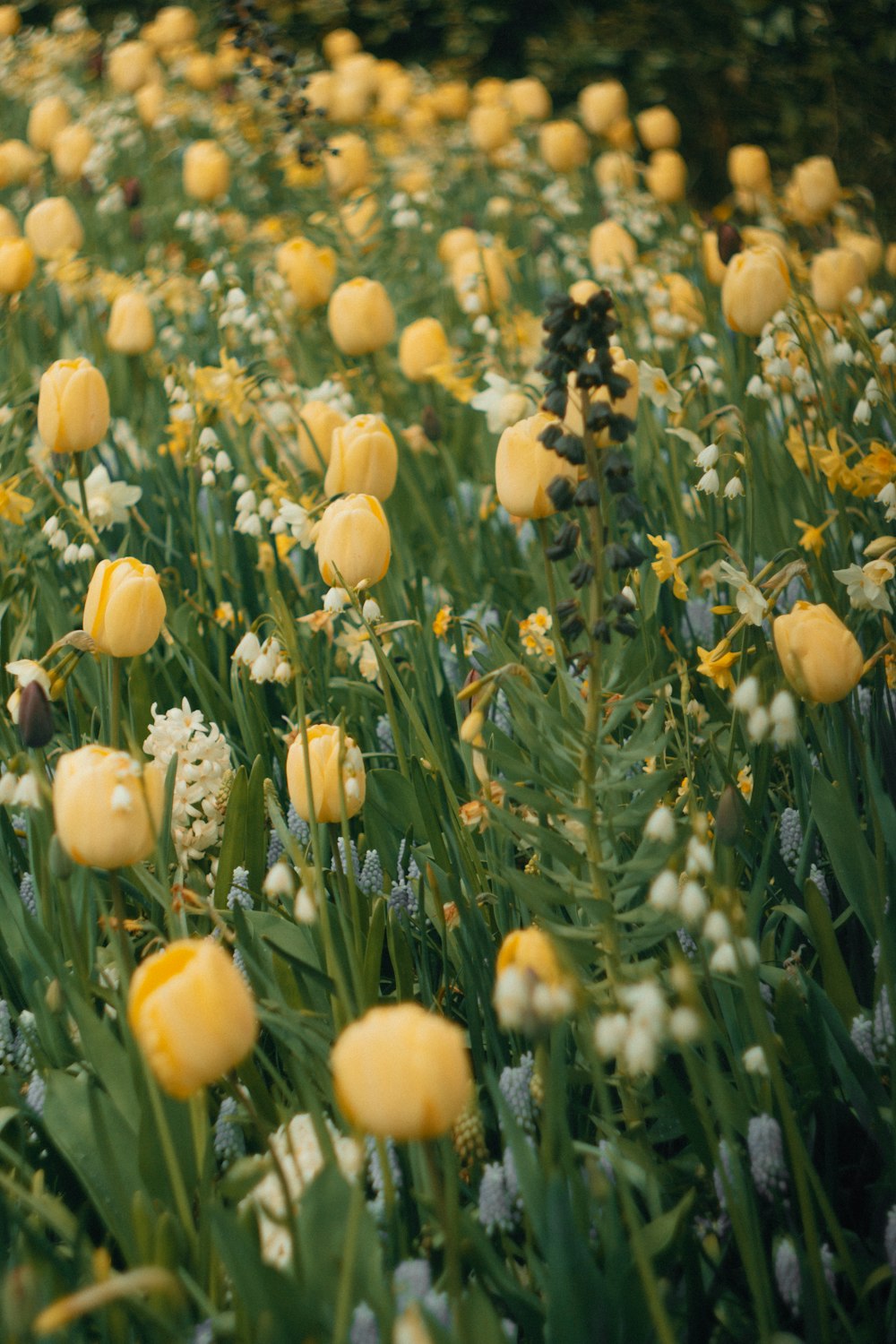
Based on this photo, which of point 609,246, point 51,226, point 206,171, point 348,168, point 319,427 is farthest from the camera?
point 348,168

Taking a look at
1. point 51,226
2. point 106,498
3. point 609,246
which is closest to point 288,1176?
point 106,498

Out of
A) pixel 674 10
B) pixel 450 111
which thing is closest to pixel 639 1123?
pixel 450 111

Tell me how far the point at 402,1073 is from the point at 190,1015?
0.55 ft

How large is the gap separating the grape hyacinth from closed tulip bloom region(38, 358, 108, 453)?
52.3 inches

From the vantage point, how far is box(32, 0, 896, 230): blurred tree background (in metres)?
5.37

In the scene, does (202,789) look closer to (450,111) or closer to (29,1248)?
(29,1248)

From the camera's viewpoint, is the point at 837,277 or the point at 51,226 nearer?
the point at 837,277

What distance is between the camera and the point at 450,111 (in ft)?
17.5

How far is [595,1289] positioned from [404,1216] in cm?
26

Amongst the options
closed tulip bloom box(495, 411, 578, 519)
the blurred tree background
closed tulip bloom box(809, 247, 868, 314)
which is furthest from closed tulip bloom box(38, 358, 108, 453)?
the blurred tree background

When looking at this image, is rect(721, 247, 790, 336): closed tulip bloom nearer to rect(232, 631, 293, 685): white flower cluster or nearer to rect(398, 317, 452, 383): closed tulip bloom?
rect(398, 317, 452, 383): closed tulip bloom

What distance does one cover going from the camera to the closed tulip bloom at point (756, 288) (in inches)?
71.7

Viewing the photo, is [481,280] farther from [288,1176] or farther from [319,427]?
[288,1176]

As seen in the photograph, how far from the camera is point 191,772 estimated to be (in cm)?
145
